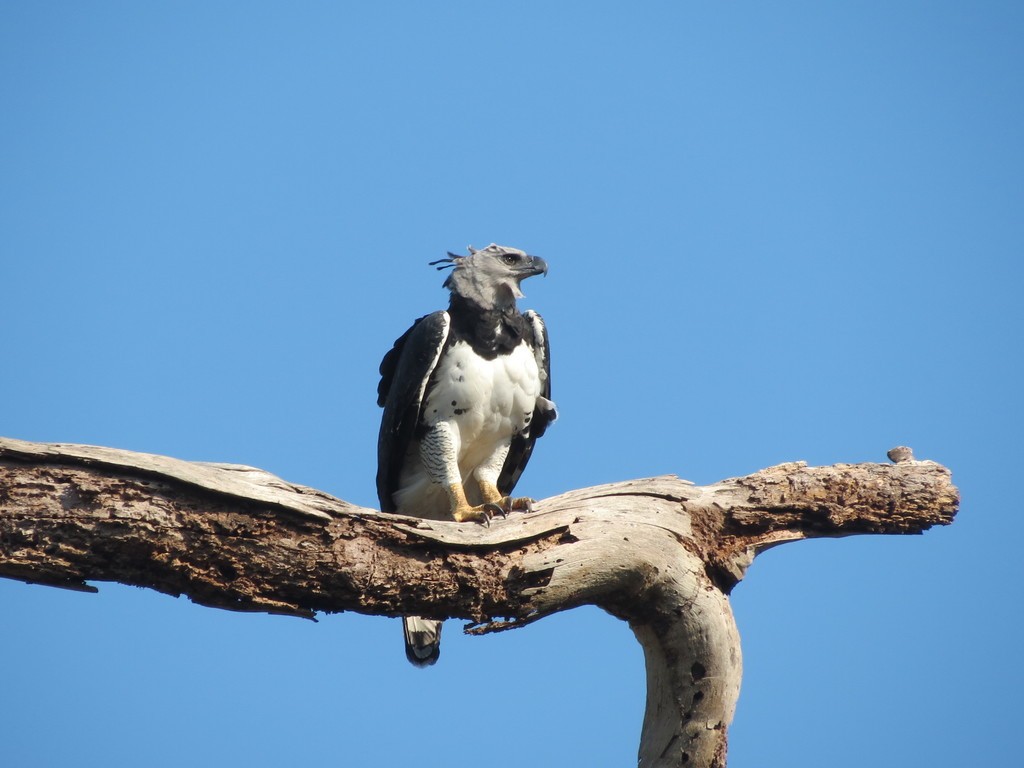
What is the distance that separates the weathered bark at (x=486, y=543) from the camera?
14.9 feet

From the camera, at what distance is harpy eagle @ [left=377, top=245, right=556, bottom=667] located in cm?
835

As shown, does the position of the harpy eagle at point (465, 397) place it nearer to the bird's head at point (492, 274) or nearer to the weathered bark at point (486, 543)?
the bird's head at point (492, 274)

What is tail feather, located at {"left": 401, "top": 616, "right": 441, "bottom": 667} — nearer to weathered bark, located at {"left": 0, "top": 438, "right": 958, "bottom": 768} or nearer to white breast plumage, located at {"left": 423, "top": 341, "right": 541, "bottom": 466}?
white breast plumage, located at {"left": 423, "top": 341, "right": 541, "bottom": 466}

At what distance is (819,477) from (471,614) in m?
2.37

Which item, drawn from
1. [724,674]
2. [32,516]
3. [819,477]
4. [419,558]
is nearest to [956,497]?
[819,477]

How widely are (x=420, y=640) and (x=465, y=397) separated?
1.92 m

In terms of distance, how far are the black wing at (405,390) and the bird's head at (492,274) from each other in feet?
1.30

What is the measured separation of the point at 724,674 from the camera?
5867mm

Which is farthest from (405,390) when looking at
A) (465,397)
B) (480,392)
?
(480,392)

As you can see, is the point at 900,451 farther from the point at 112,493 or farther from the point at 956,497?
the point at 112,493

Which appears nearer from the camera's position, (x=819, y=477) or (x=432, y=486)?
Answer: (x=819, y=477)

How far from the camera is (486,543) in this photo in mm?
5465

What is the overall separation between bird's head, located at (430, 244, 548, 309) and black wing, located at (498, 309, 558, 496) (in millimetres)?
289

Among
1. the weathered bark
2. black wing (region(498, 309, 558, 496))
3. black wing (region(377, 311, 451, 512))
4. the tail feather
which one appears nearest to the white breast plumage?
black wing (region(377, 311, 451, 512))
